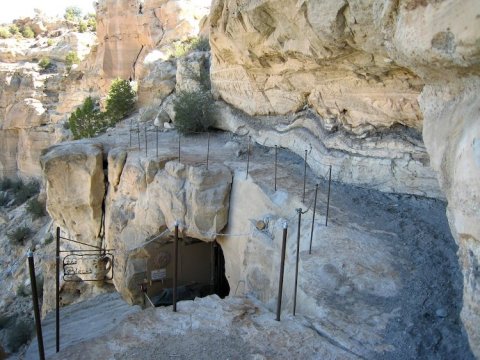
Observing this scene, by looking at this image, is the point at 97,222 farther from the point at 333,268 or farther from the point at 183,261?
the point at 333,268

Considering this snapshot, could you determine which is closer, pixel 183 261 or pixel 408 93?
pixel 408 93

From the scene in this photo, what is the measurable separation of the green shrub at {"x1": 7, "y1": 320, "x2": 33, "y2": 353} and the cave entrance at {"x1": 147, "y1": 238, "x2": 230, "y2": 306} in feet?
17.0

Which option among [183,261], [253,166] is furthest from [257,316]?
[183,261]

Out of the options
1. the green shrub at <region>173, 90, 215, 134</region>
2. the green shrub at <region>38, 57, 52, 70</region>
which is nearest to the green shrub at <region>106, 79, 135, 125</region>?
the green shrub at <region>173, 90, 215, 134</region>

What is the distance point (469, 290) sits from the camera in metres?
3.25

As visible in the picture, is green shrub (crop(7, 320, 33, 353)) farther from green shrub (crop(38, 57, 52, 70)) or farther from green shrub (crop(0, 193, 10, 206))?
green shrub (crop(38, 57, 52, 70))

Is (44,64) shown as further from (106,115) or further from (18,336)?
(18,336)

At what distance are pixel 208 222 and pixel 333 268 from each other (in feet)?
12.8

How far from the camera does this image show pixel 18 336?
12.1m

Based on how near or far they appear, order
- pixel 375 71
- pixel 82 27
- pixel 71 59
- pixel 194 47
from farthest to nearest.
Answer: pixel 82 27, pixel 71 59, pixel 194 47, pixel 375 71

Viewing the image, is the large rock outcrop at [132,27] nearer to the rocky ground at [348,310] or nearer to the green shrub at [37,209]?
the green shrub at [37,209]

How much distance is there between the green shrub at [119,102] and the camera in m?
17.8

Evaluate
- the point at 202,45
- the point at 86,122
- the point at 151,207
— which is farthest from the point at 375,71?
the point at 86,122

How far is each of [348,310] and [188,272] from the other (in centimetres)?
673
